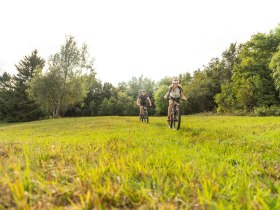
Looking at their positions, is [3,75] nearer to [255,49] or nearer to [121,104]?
[121,104]

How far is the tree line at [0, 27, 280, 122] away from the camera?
1391 inches

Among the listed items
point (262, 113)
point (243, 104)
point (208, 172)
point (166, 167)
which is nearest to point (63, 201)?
point (166, 167)

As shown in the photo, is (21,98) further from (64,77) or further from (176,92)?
(176,92)

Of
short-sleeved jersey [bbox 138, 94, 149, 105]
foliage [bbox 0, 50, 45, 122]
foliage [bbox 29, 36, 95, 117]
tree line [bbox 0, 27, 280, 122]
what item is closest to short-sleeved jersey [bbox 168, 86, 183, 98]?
short-sleeved jersey [bbox 138, 94, 149, 105]

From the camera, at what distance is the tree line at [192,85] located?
35.3 meters

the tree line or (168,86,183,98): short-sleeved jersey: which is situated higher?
the tree line

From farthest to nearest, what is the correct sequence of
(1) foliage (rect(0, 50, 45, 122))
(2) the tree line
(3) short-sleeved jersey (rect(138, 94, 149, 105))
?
(1) foliage (rect(0, 50, 45, 122)), (2) the tree line, (3) short-sleeved jersey (rect(138, 94, 149, 105))

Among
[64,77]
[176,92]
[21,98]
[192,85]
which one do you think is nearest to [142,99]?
[176,92]

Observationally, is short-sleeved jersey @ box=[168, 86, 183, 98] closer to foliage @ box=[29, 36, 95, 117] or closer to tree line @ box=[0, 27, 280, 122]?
tree line @ box=[0, 27, 280, 122]

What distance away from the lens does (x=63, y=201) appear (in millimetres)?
1802

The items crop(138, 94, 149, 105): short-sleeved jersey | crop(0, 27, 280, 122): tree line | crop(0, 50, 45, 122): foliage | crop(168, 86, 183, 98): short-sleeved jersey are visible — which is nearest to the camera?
crop(168, 86, 183, 98): short-sleeved jersey

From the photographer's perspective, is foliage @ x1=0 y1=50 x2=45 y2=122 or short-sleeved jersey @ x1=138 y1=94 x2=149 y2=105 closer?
short-sleeved jersey @ x1=138 y1=94 x2=149 y2=105

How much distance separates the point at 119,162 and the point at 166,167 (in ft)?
2.00

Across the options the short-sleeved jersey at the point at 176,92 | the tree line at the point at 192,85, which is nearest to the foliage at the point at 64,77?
the tree line at the point at 192,85
